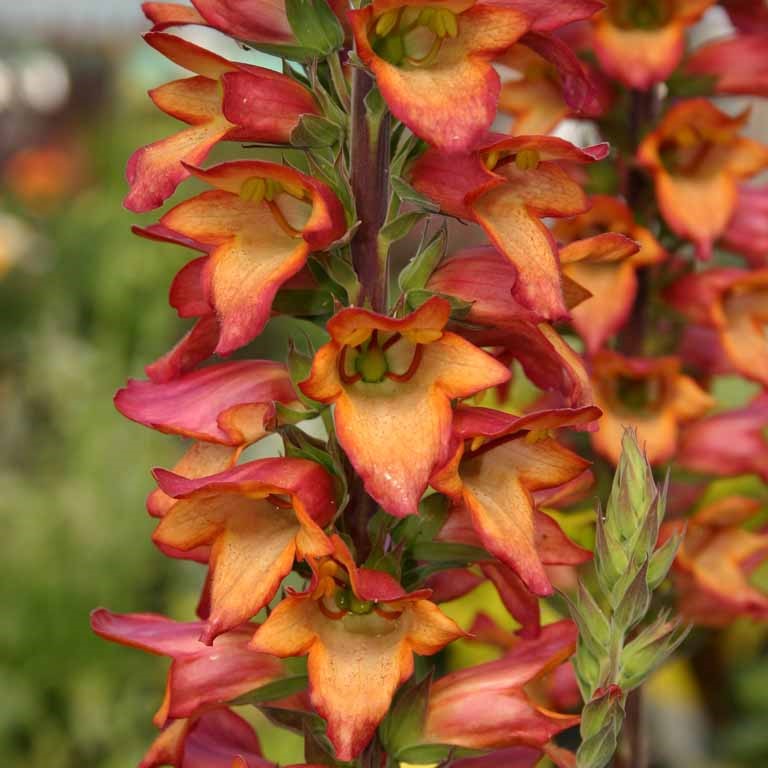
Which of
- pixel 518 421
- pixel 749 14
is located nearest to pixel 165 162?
pixel 518 421

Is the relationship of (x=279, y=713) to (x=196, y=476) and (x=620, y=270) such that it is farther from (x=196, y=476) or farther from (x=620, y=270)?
(x=620, y=270)

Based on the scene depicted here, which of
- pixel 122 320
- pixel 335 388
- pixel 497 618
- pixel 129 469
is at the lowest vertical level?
pixel 122 320

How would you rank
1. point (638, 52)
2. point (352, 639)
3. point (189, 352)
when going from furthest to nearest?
1. point (638, 52)
2. point (189, 352)
3. point (352, 639)

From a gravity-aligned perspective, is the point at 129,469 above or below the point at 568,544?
below

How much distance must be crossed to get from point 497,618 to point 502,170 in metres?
1.32

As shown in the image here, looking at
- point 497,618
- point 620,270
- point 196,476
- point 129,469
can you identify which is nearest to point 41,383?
point 129,469

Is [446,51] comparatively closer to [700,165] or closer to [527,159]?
[527,159]

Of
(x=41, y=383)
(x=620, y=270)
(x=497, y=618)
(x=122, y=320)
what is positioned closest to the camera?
(x=620, y=270)

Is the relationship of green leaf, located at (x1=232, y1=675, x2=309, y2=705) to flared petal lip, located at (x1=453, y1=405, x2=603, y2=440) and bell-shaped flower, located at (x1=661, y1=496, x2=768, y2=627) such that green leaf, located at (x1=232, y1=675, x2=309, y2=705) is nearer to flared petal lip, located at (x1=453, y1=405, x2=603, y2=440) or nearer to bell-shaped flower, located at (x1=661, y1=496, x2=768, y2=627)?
flared petal lip, located at (x1=453, y1=405, x2=603, y2=440)

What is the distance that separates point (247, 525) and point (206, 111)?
272mm

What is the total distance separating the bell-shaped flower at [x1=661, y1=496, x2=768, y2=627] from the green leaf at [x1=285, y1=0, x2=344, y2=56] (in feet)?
2.42

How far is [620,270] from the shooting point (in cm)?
145

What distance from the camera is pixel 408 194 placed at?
90cm

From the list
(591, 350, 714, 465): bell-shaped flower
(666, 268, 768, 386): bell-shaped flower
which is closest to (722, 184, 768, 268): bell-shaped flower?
(666, 268, 768, 386): bell-shaped flower
